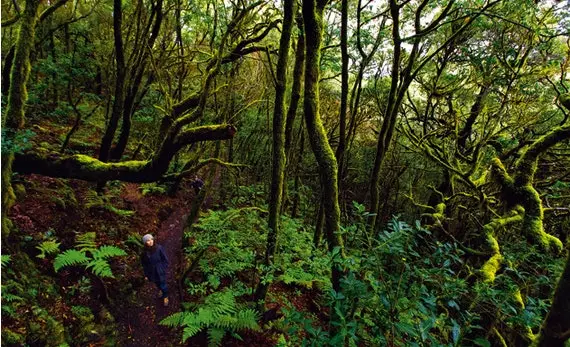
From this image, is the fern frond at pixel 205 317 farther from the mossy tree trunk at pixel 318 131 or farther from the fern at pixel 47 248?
the fern at pixel 47 248

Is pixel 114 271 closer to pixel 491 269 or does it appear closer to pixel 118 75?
pixel 118 75

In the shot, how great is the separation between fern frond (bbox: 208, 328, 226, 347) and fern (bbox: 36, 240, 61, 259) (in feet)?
11.6

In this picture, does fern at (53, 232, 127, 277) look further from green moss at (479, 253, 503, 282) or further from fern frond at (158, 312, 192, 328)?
green moss at (479, 253, 503, 282)

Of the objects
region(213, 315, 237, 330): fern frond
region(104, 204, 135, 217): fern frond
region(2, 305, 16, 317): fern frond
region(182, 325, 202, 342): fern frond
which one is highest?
region(104, 204, 135, 217): fern frond

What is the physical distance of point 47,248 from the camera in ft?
20.4

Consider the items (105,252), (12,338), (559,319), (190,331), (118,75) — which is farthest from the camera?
(118,75)

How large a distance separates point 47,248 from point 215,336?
3.77m

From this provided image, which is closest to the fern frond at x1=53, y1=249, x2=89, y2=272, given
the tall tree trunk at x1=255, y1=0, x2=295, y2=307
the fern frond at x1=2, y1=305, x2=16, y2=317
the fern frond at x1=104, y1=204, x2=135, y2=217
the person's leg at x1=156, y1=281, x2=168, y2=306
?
the fern frond at x1=2, y1=305, x2=16, y2=317

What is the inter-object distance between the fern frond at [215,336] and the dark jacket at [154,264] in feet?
6.26

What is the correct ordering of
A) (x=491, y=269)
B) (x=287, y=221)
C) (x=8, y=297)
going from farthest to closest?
(x=287, y=221) → (x=8, y=297) → (x=491, y=269)

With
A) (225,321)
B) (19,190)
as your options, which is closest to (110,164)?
(19,190)

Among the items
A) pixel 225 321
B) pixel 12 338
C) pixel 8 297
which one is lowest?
pixel 225 321

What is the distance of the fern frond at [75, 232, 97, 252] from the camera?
686 centimetres

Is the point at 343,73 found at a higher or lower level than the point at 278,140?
higher
